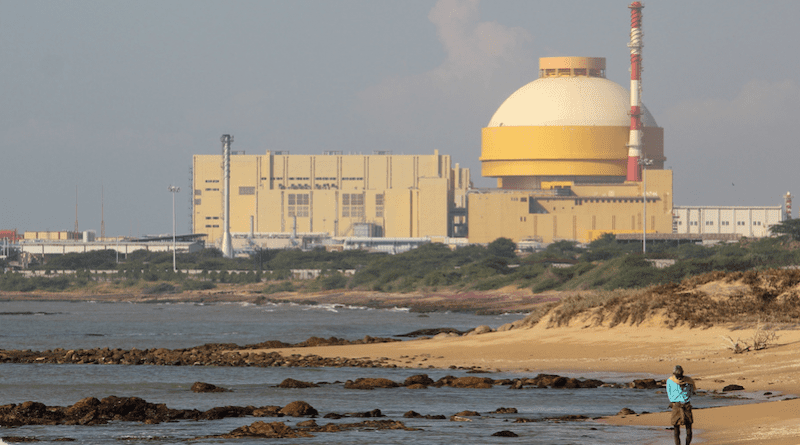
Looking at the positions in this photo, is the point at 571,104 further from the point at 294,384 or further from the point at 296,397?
the point at 296,397

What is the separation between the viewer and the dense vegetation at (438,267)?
69438mm

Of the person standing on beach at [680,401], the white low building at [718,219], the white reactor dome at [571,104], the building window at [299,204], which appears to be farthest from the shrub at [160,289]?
the person standing on beach at [680,401]

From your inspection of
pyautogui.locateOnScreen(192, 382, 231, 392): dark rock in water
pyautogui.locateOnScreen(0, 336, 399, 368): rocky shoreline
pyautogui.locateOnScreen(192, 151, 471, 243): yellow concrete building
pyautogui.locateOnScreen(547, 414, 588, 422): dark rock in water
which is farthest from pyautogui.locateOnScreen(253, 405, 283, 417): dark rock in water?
pyautogui.locateOnScreen(192, 151, 471, 243): yellow concrete building

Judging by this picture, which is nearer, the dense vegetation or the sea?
the sea

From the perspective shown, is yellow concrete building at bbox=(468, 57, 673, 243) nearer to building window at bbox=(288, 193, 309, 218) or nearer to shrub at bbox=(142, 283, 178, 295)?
building window at bbox=(288, 193, 309, 218)

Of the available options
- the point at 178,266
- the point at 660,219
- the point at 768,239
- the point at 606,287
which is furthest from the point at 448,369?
the point at 660,219

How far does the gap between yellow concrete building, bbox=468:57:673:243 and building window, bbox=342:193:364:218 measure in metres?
14.4

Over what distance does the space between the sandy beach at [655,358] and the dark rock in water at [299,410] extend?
206 inches

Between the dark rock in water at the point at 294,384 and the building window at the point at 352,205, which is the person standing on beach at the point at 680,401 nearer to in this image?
the dark rock in water at the point at 294,384

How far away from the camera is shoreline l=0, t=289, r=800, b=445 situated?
18.2 m

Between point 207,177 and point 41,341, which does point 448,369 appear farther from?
point 207,177

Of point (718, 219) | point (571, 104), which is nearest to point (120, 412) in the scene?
point (571, 104)

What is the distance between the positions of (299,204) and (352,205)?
6.10 m

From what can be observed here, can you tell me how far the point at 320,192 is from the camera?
444 ft
